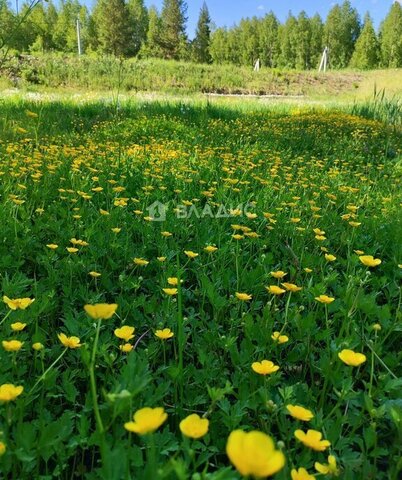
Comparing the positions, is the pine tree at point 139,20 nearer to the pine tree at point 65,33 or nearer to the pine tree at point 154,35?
the pine tree at point 154,35

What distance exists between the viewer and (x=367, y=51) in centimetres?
4975

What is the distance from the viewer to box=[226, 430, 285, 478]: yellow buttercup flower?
16.3 inches

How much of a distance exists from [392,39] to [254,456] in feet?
192

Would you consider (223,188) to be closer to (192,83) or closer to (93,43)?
(192,83)

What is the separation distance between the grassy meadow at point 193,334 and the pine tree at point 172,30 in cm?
5522

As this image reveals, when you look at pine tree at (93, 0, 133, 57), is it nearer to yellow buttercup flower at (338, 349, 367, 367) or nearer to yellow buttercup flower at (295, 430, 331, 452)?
yellow buttercup flower at (338, 349, 367, 367)

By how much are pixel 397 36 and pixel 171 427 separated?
59.0 meters

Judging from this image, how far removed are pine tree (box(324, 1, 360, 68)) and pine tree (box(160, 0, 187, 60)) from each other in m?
18.3

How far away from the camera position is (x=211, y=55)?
196ft

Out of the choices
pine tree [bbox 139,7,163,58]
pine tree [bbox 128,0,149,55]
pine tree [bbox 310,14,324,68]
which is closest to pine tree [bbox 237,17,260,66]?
pine tree [bbox 310,14,324,68]

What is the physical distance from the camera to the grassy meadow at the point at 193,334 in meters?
0.89

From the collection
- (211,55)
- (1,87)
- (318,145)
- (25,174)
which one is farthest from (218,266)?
(211,55)

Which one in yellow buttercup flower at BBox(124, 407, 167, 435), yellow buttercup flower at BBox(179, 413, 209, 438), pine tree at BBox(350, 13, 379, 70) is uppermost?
pine tree at BBox(350, 13, 379, 70)

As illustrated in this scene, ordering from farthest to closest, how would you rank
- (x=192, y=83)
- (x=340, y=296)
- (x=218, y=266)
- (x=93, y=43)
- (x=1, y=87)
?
(x=93, y=43)
(x=192, y=83)
(x=1, y=87)
(x=218, y=266)
(x=340, y=296)
